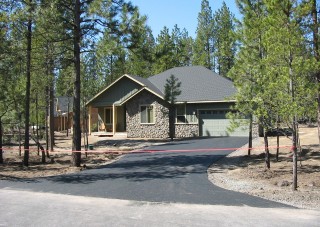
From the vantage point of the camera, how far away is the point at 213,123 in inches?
1144

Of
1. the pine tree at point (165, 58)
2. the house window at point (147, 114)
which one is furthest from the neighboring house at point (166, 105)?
the pine tree at point (165, 58)

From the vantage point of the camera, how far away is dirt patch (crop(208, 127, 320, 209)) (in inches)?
387

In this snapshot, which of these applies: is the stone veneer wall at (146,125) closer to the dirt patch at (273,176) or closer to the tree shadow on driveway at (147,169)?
the tree shadow on driveway at (147,169)

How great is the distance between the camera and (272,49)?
10.5 metres

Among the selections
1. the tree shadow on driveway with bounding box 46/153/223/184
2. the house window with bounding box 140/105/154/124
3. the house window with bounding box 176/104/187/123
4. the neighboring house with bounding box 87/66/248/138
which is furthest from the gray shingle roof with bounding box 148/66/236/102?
the tree shadow on driveway with bounding box 46/153/223/184

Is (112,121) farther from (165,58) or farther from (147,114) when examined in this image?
(165,58)

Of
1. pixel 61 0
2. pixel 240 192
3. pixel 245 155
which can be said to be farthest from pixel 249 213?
pixel 61 0

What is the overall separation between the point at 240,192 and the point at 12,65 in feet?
38.0

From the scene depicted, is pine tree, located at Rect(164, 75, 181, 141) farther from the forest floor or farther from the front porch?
the forest floor

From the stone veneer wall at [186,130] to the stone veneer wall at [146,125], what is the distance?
0.87 m

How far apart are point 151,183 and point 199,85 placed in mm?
19791

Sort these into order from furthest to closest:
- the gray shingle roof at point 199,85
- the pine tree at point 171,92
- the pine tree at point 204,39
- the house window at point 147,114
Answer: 1. the pine tree at point 204,39
2. the house window at point 147,114
3. the pine tree at point 171,92
4. the gray shingle roof at point 199,85

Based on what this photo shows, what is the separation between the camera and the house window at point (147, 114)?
102 feet

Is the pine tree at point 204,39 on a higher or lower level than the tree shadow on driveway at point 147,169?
higher
